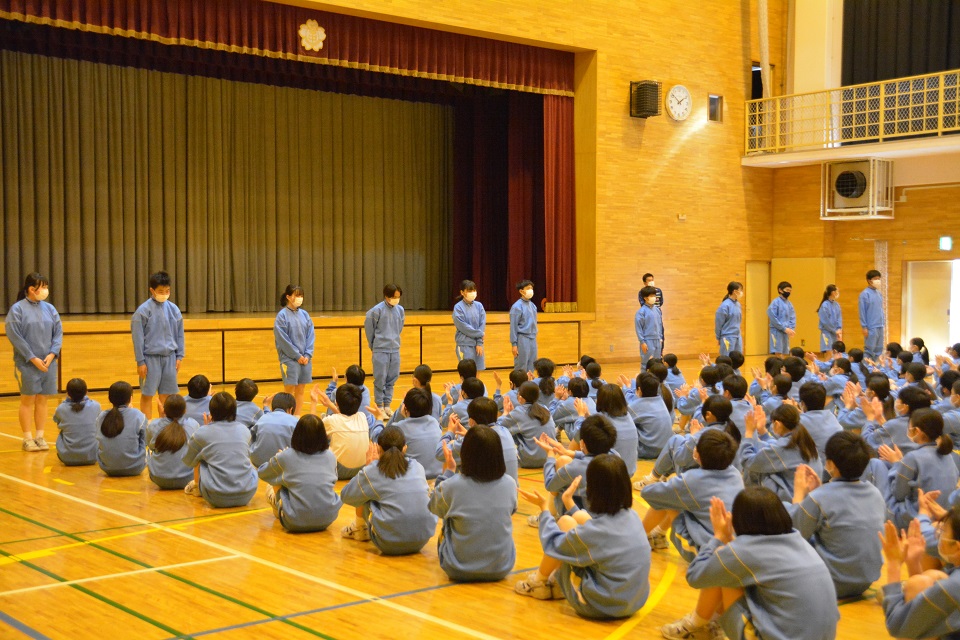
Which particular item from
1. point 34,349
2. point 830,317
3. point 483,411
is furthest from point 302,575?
point 830,317

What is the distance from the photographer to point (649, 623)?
16.8ft

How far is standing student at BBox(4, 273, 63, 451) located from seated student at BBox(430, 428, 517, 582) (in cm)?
605

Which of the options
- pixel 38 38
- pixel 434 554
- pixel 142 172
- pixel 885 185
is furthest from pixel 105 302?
pixel 885 185

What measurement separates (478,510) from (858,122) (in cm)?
1776

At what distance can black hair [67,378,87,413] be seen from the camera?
9156mm

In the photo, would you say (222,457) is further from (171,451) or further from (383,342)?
(383,342)

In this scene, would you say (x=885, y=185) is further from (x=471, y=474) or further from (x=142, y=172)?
(x=471, y=474)

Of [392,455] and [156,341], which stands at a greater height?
[156,341]

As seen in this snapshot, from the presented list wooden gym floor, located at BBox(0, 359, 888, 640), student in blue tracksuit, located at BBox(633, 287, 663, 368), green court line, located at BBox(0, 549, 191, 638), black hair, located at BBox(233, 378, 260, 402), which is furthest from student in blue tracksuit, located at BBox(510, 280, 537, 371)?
green court line, located at BBox(0, 549, 191, 638)

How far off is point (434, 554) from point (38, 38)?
1358 cm

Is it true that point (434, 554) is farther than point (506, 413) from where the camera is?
No

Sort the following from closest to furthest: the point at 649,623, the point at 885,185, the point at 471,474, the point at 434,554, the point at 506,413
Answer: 1. the point at 649,623
2. the point at 471,474
3. the point at 434,554
4. the point at 506,413
5. the point at 885,185

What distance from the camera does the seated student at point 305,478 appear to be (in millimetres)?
6781

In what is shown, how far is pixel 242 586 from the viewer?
5.71 metres
